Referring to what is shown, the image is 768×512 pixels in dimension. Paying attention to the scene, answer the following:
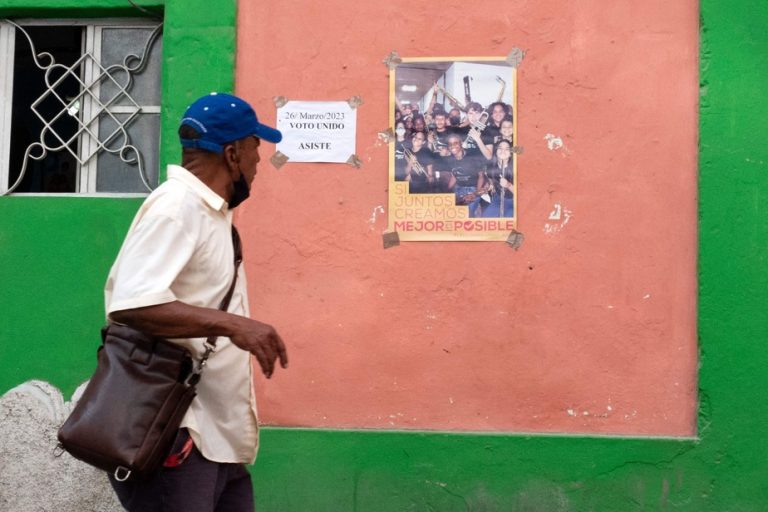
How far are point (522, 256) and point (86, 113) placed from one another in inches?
87.0

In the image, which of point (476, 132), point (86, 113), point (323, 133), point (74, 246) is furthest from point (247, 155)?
point (86, 113)

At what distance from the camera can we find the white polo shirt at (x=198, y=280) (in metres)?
2.51

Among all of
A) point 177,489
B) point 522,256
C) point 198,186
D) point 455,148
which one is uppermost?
point 455,148

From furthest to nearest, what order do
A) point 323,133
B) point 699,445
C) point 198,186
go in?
1. point 323,133
2. point 699,445
3. point 198,186

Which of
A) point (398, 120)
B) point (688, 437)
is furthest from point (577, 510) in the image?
point (398, 120)

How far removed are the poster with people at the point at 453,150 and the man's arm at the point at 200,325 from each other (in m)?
→ 2.11

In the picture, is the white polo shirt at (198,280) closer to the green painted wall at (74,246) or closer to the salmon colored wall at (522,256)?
the salmon colored wall at (522,256)

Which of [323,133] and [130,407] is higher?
[323,133]

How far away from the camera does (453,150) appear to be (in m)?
4.62

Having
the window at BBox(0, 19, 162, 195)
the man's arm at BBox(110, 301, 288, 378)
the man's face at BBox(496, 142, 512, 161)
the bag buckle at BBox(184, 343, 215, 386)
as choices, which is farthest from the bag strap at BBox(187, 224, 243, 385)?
the window at BBox(0, 19, 162, 195)

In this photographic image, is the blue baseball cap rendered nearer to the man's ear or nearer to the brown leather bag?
the man's ear

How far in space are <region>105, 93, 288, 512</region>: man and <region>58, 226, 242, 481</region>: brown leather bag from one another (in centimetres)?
6

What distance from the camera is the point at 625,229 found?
4516mm

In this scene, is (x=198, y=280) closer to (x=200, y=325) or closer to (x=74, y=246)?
(x=200, y=325)
